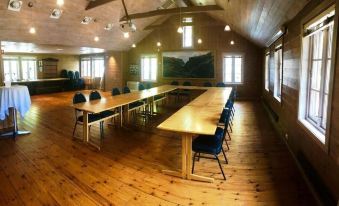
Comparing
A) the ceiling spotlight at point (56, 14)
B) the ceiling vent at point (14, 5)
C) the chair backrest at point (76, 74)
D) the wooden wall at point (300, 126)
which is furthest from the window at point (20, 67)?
the wooden wall at point (300, 126)

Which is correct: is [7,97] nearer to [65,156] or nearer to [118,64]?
[65,156]

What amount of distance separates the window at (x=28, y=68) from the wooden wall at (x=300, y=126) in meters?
14.2

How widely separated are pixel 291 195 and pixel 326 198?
36 cm

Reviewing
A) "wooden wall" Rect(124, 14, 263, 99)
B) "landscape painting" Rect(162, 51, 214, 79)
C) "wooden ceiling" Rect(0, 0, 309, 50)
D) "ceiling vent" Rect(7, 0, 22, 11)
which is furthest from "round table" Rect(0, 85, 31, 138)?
"landscape painting" Rect(162, 51, 214, 79)

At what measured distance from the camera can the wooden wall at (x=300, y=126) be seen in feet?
7.10

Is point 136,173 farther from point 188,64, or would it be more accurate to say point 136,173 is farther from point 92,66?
point 92,66

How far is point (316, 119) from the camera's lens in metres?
3.04

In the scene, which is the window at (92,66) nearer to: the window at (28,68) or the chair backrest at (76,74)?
the chair backrest at (76,74)

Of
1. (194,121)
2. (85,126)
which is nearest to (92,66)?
(85,126)

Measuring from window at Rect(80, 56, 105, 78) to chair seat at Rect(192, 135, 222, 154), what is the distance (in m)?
12.6

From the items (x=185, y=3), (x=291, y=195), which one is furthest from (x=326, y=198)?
(x=185, y=3)

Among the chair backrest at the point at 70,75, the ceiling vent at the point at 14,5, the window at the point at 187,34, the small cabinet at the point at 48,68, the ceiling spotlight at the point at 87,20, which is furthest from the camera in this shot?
the chair backrest at the point at 70,75

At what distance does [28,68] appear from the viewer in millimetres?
14016

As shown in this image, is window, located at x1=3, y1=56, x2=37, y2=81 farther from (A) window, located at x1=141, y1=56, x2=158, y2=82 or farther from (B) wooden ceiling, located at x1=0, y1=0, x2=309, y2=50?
(A) window, located at x1=141, y1=56, x2=158, y2=82
